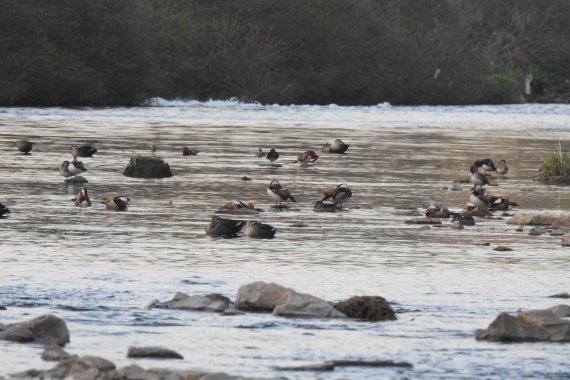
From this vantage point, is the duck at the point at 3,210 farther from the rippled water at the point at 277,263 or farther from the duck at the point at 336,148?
the duck at the point at 336,148

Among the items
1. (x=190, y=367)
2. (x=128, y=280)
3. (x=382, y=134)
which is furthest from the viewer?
(x=382, y=134)

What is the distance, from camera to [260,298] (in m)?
13.1

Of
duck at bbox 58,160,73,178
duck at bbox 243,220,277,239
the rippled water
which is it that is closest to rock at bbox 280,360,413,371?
the rippled water

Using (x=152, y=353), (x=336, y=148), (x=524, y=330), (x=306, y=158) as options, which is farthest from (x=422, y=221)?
(x=336, y=148)

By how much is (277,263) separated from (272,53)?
73247mm

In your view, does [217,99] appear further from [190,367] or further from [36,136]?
[190,367]

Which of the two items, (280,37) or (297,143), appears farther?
(280,37)

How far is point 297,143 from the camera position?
42.0 metres

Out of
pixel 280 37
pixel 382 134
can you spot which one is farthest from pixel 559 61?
pixel 382 134

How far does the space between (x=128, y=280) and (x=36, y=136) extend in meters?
27.7

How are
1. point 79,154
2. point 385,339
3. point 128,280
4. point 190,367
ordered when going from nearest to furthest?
point 190,367, point 385,339, point 128,280, point 79,154

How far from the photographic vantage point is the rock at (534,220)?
2106cm

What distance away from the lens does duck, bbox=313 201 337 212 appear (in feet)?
74.3

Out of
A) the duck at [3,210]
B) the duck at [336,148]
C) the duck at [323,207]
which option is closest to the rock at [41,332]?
the duck at [3,210]
